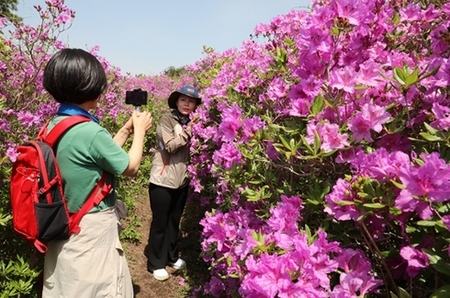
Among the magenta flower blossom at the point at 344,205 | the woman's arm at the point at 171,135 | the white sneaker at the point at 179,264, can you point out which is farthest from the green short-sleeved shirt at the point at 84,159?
the white sneaker at the point at 179,264

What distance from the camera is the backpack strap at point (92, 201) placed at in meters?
1.69

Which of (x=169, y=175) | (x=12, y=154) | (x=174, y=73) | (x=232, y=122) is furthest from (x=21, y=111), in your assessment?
(x=174, y=73)

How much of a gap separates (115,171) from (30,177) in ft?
1.12

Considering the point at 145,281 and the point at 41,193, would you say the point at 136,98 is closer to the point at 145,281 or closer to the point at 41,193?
the point at 41,193

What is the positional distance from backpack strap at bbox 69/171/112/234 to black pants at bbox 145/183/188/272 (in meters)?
1.79

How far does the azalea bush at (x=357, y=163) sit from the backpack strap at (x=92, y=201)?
62cm

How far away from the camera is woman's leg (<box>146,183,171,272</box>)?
11.7 ft

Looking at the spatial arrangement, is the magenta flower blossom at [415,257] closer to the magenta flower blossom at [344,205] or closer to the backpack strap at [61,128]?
the magenta flower blossom at [344,205]

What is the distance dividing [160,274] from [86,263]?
7.09 feet

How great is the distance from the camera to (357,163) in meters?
1.30

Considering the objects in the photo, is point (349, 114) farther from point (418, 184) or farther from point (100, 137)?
point (100, 137)

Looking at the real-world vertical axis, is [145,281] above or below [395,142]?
below

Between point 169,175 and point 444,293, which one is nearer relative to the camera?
point 444,293

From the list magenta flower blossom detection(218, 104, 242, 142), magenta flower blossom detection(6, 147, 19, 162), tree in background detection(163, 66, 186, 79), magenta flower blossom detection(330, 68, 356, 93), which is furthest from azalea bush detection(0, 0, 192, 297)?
tree in background detection(163, 66, 186, 79)
